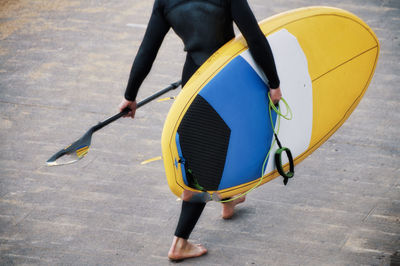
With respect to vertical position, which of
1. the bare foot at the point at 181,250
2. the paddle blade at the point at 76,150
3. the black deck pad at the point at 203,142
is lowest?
the bare foot at the point at 181,250

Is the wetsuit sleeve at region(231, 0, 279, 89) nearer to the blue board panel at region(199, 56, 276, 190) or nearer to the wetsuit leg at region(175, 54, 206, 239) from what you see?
the blue board panel at region(199, 56, 276, 190)

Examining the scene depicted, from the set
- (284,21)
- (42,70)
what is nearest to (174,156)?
(284,21)

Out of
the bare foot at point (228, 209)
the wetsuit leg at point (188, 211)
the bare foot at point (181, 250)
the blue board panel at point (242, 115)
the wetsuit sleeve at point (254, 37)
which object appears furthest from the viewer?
the bare foot at point (228, 209)

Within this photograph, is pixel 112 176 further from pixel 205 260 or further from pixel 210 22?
pixel 210 22

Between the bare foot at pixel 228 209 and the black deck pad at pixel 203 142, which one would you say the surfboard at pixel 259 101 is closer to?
the black deck pad at pixel 203 142

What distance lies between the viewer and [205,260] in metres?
3.64

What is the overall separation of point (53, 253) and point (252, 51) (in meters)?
1.62

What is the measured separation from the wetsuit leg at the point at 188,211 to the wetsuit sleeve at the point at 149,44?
0.20m

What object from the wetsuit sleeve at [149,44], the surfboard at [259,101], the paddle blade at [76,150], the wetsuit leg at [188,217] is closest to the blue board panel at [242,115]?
the surfboard at [259,101]

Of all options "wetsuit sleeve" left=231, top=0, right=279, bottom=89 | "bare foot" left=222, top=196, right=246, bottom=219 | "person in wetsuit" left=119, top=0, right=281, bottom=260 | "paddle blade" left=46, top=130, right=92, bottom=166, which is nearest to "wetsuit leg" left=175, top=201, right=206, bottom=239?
"person in wetsuit" left=119, top=0, right=281, bottom=260

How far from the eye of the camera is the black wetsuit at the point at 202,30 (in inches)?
127

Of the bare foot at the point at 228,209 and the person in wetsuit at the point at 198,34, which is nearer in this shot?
the person in wetsuit at the point at 198,34

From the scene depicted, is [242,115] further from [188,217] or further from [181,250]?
[181,250]

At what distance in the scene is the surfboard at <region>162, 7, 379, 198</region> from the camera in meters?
3.28
